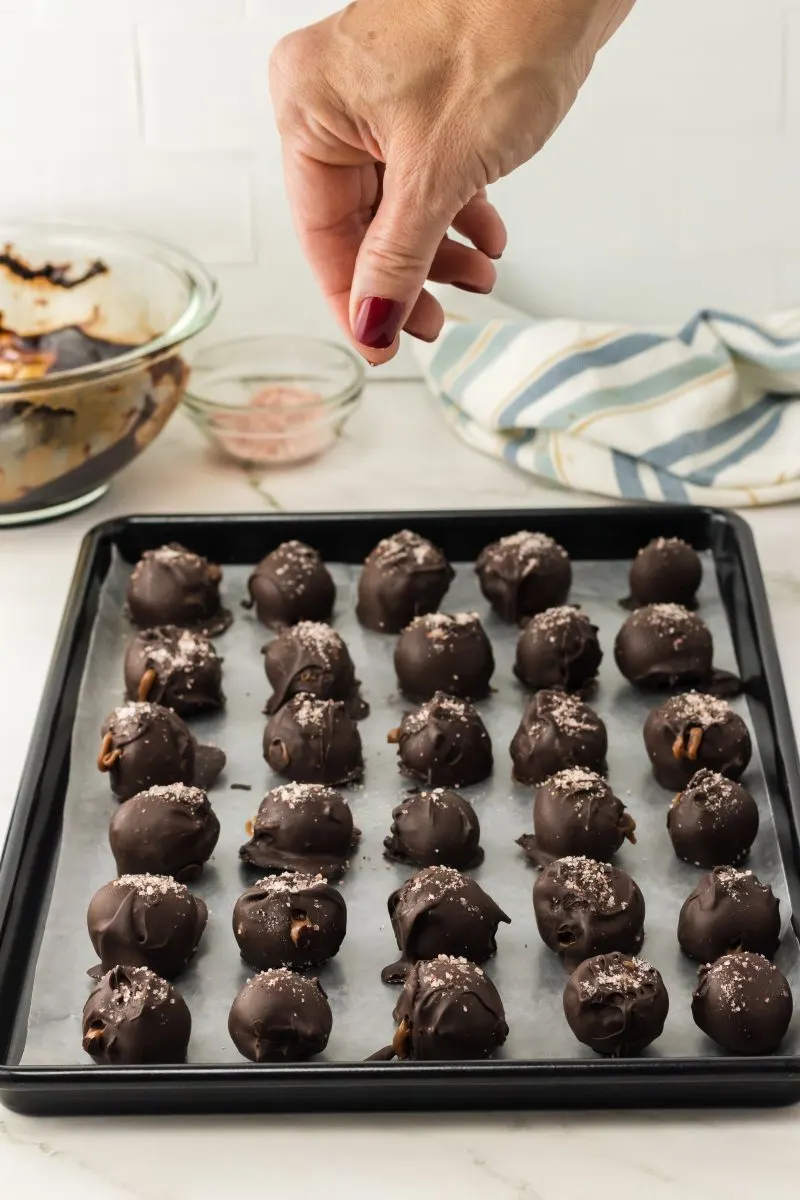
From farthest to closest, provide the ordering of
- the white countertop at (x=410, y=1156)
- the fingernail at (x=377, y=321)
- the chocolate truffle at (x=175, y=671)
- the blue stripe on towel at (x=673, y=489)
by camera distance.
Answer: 1. the blue stripe on towel at (x=673, y=489)
2. the chocolate truffle at (x=175, y=671)
3. the fingernail at (x=377, y=321)
4. the white countertop at (x=410, y=1156)

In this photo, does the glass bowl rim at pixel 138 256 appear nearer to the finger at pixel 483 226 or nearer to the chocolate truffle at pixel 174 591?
the chocolate truffle at pixel 174 591

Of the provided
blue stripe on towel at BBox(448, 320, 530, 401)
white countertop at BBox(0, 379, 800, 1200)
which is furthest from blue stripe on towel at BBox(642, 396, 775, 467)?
white countertop at BBox(0, 379, 800, 1200)

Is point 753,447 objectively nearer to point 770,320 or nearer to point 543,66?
point 770,320

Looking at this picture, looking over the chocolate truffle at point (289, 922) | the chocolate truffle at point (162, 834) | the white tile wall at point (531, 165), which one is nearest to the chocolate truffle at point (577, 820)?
the chocolate truffle at point (289, 922)

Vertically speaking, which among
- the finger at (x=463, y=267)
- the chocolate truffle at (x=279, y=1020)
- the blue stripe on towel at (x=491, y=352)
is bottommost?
the chocolate truffle at (x=279, y=1020)

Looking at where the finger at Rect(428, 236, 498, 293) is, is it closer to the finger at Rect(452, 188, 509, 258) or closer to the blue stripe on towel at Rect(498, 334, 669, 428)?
the finger at Rect(452, 188, 509, 258)

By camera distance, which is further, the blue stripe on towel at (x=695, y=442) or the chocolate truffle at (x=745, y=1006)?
the blue stripe on towel at (x=695, y=442)

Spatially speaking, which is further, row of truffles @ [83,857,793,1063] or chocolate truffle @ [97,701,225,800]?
chocolate truffle @ [97,701,225,800]
